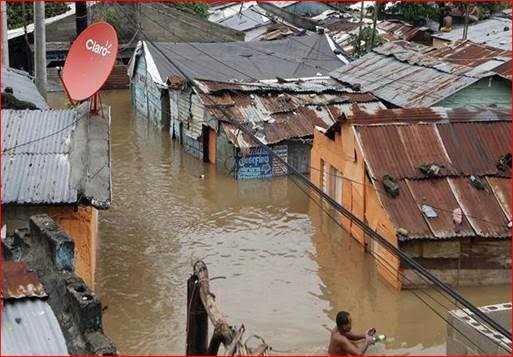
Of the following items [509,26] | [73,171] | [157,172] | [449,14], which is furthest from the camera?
[449,14]

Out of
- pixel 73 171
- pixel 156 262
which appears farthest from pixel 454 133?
pixel 73 171

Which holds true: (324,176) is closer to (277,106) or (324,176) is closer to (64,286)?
(277,106)

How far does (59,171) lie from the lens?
495 inches

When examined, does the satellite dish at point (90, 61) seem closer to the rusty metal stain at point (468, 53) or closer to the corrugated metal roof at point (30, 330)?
the corrugated metal roof at point (30, 330)

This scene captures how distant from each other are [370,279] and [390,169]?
88.6 inches

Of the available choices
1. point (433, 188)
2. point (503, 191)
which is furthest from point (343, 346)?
point (503, 191)

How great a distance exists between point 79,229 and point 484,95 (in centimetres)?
1445

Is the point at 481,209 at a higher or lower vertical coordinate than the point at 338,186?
lower

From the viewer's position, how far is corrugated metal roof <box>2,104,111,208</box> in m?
12.0

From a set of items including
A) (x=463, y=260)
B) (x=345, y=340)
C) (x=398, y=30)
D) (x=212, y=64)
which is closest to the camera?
(x=345, y=340)

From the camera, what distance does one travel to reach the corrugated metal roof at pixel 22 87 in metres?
18.4

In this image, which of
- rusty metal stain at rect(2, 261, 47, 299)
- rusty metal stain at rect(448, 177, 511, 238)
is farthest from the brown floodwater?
rusty metal stain at rect(2, 261, 47, 299)

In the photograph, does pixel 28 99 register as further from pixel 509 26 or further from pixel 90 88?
pixel 509 26

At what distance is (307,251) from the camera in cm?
1723
